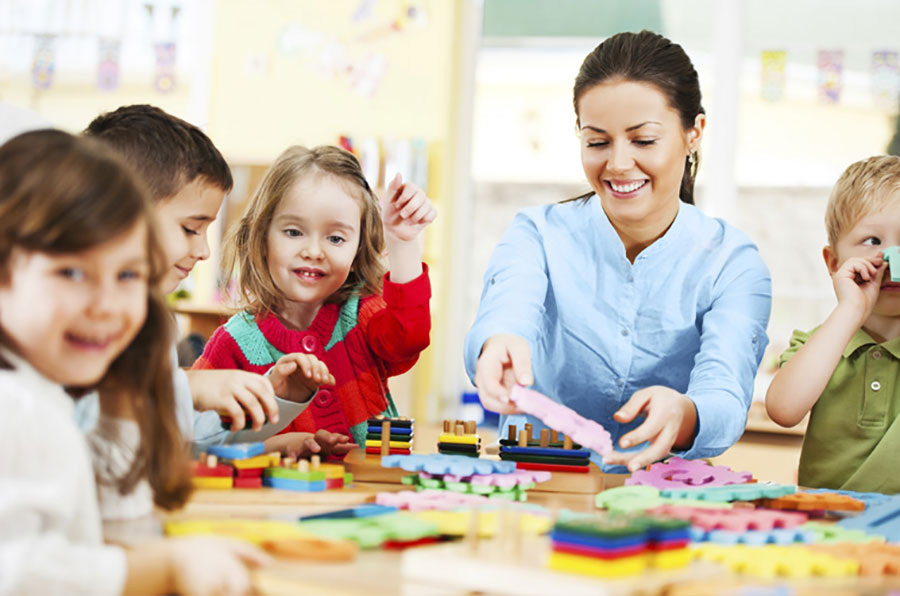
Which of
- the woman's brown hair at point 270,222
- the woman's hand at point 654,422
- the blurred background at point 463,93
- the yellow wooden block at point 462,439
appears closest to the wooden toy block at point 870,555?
the woman's hand at point 654,422

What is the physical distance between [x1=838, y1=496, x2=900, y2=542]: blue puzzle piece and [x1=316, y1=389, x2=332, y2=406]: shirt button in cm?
87

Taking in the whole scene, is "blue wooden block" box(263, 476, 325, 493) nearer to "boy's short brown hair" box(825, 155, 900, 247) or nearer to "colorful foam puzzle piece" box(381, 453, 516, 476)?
"colorful foam puzzle piece" box(381, 453, 516, 476)

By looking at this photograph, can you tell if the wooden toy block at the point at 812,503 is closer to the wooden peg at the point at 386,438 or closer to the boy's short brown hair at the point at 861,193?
the wooden peg at the point at 386,438

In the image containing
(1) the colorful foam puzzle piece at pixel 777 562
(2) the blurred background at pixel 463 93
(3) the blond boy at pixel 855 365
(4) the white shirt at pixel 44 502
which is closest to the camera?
(4) the white shirt at pixel 44 502

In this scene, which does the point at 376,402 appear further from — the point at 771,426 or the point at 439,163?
the point at 439,163

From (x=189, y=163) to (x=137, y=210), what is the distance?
564mm

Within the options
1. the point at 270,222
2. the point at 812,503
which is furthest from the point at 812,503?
the point at 270,222

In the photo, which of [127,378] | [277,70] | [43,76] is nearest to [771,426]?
[127,378]

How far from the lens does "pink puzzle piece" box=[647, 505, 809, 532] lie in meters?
0.91

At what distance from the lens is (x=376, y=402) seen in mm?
1701

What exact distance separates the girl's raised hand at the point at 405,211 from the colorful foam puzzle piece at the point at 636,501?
23.0 inches

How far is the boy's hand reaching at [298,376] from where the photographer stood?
4.27 feet

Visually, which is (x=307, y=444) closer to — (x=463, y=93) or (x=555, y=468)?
(x=555, y=468)

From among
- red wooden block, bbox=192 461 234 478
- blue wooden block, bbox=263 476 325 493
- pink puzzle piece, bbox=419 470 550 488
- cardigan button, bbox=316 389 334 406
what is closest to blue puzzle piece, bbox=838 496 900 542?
pink puzzle piece, bbox=419 470 550 488
